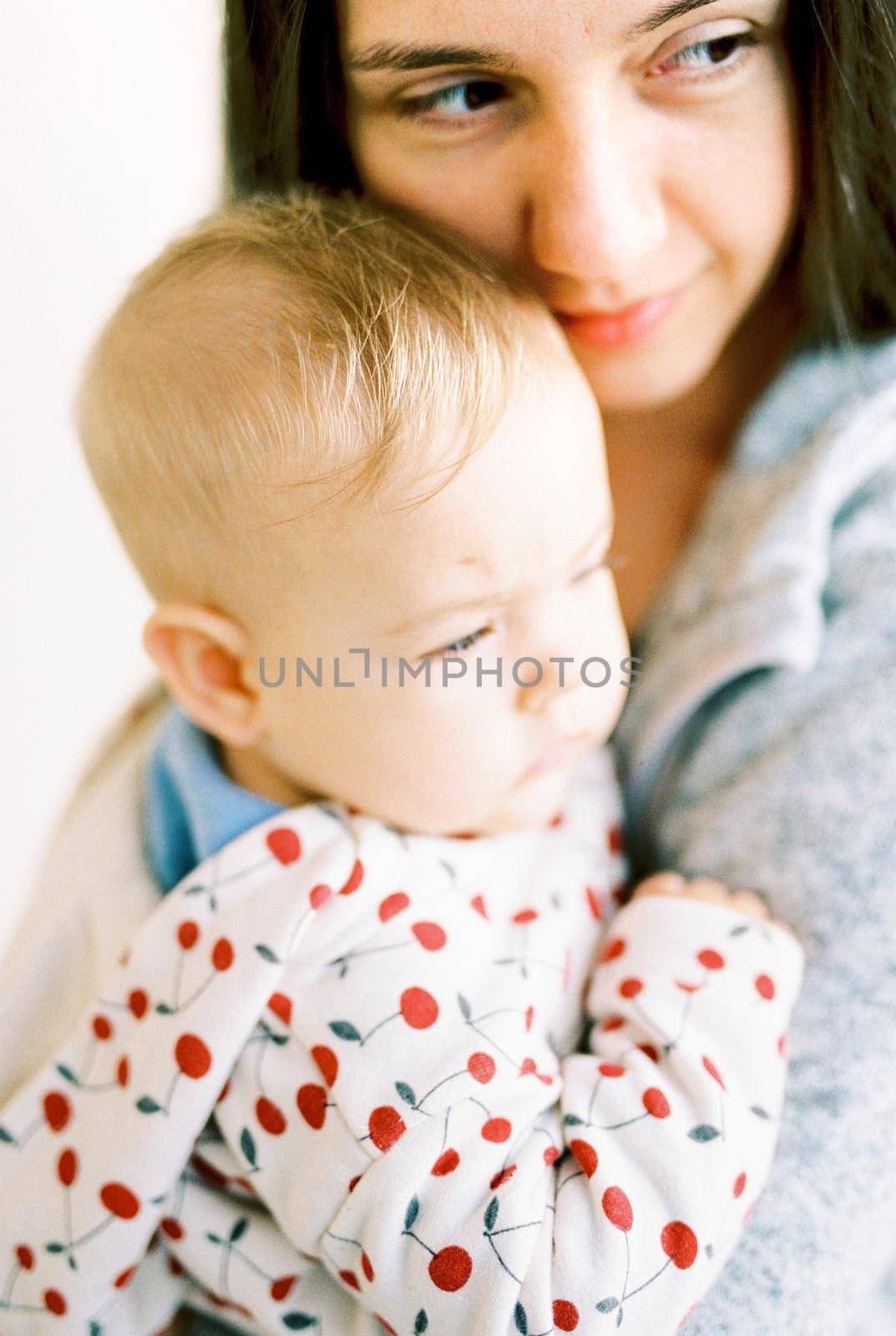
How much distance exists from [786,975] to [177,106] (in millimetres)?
1193

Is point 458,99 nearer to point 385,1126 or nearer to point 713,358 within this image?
point 713,358

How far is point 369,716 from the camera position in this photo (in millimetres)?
769

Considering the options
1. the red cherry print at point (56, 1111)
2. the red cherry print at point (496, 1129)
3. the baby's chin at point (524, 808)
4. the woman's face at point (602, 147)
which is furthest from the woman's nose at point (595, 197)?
the red cherry print at point (56, 1111)

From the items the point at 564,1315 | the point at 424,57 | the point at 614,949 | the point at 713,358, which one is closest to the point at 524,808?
the point at 614,949

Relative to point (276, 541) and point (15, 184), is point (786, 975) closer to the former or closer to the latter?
point (276, 541)

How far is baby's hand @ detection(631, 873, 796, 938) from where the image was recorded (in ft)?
2.62

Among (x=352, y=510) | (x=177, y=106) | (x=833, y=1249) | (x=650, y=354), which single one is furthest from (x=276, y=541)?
(x=177, y=106)

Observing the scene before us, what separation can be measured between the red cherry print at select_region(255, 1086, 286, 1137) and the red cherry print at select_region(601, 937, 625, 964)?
27 cm

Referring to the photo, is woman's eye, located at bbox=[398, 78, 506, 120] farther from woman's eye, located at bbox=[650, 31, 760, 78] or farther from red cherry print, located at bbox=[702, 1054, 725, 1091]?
red cherry print, located at bbox=[702, 1054, 725, 1091]

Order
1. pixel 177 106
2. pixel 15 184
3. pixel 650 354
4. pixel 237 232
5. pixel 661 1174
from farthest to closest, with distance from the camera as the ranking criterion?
1. pixel 177 106
2. pixel 15 184
3. pixel 650 354
4. pixel 237 232
5. pixel 661 1174

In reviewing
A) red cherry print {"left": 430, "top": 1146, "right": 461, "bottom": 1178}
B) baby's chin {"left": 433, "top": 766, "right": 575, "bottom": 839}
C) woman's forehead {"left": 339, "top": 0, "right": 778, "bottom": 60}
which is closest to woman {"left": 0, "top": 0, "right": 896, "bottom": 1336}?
woman's forehead {"left": 339, "top": 0, "right": 778, "bottom": 60}

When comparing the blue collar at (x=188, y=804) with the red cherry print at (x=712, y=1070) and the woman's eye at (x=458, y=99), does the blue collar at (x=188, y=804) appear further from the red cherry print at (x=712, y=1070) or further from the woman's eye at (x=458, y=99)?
the woman's eye at (x=458, y=99)

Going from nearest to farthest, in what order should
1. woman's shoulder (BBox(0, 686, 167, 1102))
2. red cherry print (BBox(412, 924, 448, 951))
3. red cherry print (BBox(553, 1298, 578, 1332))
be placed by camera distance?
red cherry print (BBox(553, 1298, 578, 1332))
red cherry print (BBox(412, 924, 448, 951))
woman's shoulder (BBox(0, 686, 167, 1102))

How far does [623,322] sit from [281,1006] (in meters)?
0.59
